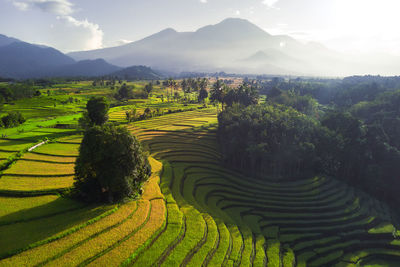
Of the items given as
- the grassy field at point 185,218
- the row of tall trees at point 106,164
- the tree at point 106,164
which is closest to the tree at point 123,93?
the grassy field at point 185,218

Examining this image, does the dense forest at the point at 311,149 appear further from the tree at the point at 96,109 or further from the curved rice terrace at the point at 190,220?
the tree at the point at 96,109

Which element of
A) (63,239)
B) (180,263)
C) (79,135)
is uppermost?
(79,135)

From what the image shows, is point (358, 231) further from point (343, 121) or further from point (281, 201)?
point (343, 121)

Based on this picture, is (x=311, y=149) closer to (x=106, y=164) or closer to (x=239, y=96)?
(x=239, y=96)

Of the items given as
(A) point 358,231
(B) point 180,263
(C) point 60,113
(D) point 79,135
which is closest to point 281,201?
(A) point 358,231

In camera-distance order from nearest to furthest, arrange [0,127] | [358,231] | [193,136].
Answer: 1. [358,231]
2. [0,127]
3. [193,136]

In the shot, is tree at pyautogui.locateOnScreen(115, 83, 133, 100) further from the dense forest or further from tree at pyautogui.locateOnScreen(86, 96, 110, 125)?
the dense forest

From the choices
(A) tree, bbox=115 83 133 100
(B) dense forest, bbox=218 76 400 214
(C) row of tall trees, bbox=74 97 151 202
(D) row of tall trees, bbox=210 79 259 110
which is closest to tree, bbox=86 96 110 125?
(C) row of tall trees, bbox=74 97 151 202

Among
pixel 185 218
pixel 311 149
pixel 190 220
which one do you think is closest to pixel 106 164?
pixel 185 218
